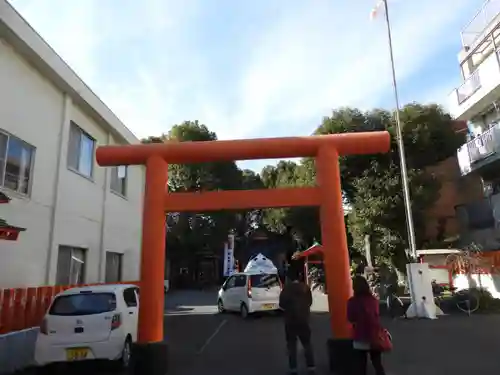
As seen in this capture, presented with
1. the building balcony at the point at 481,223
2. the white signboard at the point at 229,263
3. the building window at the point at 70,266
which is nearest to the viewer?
the building window at the point at 70,266

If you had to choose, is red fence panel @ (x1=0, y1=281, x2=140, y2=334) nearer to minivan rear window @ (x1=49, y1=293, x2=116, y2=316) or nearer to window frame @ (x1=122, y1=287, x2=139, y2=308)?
→ minivan rear window @ (x1=49, y1=293, x2=116, y2=316)

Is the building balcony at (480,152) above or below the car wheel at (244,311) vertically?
above

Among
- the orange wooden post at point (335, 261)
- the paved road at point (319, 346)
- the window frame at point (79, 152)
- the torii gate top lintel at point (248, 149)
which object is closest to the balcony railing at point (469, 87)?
the paved road at point (319, 346)

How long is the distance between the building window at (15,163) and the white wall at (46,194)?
161 mm

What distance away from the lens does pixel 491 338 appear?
980 centimetres

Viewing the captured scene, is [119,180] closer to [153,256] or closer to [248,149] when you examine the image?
[153,256]

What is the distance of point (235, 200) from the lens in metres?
7.29

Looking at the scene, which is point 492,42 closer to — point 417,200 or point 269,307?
point 417,200

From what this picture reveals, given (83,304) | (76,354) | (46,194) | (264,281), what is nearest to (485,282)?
(264,281)

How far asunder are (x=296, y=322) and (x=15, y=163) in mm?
7373

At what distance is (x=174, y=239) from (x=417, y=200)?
17.6 m

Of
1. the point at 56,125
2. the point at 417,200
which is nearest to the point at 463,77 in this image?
the point at 417,200

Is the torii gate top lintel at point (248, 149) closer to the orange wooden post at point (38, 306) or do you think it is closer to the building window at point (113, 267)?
the orange wooden post at point (38, 306)

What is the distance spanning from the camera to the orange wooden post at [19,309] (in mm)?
8711
